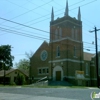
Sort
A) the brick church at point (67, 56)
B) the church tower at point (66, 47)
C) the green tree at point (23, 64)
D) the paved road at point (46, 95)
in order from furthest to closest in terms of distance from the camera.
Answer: the green tree at point (23, 64) → the brick church at point (67, 56) → the church tower at point (66, 47) → the paved road at point (46, 95)

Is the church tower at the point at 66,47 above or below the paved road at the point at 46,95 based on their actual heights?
above

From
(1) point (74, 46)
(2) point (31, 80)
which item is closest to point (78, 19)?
(1) point (74, 46)

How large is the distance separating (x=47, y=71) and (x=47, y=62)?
7.25 ft

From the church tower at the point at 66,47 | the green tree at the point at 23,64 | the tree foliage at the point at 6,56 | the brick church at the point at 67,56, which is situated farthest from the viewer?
the green tree at the point at 23,64

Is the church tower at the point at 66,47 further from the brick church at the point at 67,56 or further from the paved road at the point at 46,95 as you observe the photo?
the paved road at the point at 46,95

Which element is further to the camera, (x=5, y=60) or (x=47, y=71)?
(x=5, y=60)

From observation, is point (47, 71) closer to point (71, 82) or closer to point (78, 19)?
point (71, 82)

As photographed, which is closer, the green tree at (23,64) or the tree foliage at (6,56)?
the tree foliage at (6,56)

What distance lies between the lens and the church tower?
45.8m

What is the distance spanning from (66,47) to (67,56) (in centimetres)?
199

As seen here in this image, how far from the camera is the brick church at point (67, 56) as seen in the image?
4594cm

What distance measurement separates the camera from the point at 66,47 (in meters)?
46.1

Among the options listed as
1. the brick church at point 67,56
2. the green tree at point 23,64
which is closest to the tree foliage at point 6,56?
the brick church at point 67,56

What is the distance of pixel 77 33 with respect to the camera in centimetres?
4978
